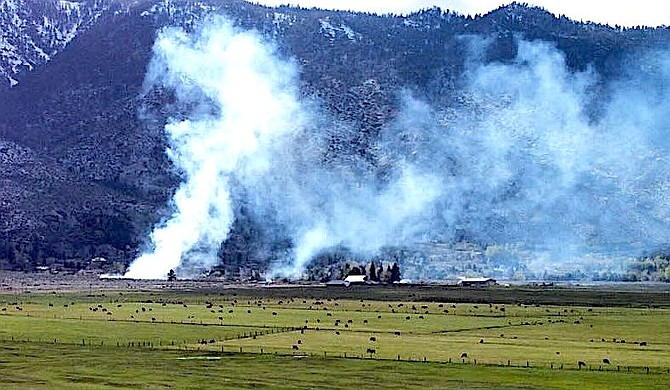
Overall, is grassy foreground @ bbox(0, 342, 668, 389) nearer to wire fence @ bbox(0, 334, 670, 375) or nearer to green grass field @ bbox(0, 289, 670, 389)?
green grass field @ bbox(0, 289, 670, 389)

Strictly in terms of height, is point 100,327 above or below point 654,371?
above

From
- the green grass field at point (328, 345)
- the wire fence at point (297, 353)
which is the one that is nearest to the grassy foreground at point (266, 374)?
the green grass field at point (328, 345)

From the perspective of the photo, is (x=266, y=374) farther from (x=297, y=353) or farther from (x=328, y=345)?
(x=328, y=345)

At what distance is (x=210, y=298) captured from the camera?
589 feet

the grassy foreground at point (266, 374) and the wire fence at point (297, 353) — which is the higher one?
the wire fence at point (297, 353)

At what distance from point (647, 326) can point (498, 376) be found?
49.4 metres

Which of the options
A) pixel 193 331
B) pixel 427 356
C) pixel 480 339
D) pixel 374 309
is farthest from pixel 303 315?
pixel 427 356

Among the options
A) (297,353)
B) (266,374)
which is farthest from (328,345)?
(266,374)

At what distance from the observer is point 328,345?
102m

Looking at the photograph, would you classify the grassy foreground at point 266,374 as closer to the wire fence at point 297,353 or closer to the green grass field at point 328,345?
the green grass field at point 328,345

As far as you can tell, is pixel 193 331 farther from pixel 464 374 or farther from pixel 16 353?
pixel 464 374

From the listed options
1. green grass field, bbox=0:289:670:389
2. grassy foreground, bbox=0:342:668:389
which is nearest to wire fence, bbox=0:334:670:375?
green grass field, bbox=0:289:670:389

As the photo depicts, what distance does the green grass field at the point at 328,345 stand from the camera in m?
79.4

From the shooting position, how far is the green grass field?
79.4 meters
